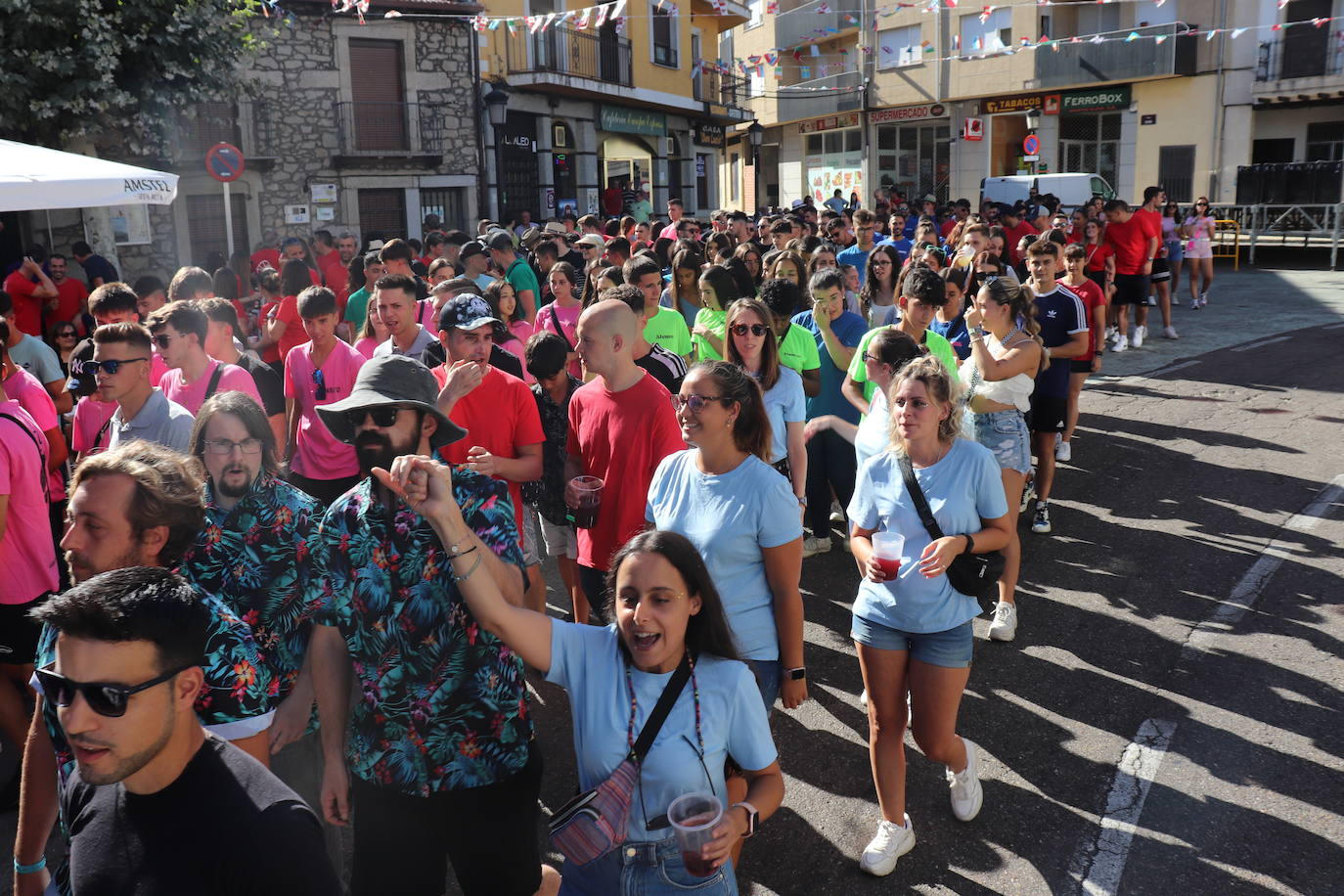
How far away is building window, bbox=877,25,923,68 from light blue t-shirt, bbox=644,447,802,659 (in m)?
35.9

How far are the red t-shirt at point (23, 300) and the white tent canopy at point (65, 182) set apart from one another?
2.97 metres

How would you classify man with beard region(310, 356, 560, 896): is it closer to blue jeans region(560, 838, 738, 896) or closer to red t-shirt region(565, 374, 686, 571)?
blue jeans region(560, 838, 738, 896)

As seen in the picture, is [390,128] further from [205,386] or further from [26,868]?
[26,868]

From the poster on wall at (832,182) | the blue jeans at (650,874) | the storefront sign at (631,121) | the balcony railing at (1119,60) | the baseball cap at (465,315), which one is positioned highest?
the balcony railing at (1119,60)

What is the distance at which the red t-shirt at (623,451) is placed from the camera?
411 centimetres

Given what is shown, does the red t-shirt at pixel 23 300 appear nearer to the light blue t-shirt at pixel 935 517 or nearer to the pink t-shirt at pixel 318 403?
the pink t-shirt at pixel 318 403

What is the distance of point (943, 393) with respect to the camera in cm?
362

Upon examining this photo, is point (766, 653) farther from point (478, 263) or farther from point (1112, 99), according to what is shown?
point (1112, 99)

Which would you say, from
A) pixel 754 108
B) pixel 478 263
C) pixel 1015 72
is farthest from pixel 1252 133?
pixel 478 263

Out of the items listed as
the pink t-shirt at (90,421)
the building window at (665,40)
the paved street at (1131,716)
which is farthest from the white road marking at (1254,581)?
the building window at (665,40)

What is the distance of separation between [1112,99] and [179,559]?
34.2 m

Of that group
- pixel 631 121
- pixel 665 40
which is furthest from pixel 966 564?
pixel 665 40

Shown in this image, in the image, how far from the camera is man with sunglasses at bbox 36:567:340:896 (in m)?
1.84

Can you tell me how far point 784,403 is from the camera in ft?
16.9
